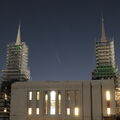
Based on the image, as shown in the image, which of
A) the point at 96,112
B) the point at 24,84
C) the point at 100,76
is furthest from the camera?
the point at 100,76

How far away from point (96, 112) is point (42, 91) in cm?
1318

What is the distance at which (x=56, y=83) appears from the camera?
74.6m

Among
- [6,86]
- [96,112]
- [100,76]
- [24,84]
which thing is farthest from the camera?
[100,76]

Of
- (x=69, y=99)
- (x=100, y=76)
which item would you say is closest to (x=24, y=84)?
(x=69, y=99)

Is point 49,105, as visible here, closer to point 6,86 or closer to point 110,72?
point 6,86

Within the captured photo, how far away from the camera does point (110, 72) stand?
19388 centimetres

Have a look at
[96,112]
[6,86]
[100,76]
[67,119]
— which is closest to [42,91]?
[67,119]

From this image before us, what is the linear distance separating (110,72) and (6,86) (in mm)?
83343

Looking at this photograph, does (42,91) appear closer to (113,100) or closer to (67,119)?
(67,119)

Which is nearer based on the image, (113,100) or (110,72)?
(113,100)

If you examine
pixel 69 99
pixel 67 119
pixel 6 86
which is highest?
pixel 6 86

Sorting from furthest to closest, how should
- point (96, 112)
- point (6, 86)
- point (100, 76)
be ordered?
point (100, 76)
point (6, 86)
point (96, 112)

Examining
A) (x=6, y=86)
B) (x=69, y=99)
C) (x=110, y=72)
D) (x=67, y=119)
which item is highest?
(x=110, y=72)

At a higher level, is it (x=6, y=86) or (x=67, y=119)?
(x=6, y=86)
